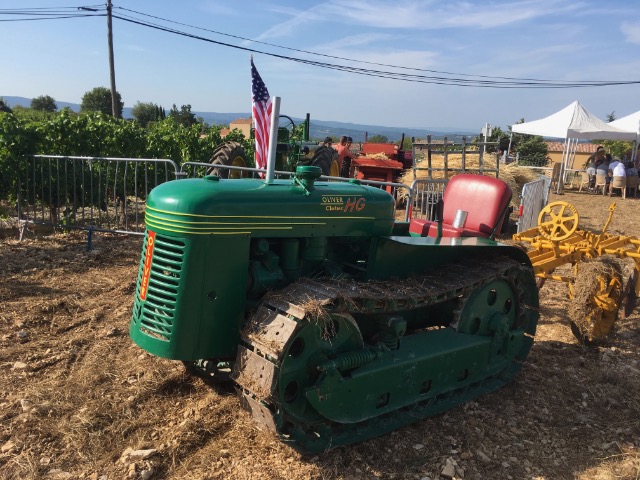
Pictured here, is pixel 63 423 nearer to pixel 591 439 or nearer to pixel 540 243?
pixel 591 439

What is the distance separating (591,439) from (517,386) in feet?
2.65

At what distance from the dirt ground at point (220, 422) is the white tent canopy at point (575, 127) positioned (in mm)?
17187

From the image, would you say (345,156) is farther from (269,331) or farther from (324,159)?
(269,331)

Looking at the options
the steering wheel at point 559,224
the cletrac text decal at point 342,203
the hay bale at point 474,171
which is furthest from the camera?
the hay bale at point 474,171

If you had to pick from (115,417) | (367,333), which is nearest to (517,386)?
(367,333)

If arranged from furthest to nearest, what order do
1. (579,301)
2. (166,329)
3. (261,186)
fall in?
(579,301), (261,186), (166,329)

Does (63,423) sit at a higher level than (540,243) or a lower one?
lower

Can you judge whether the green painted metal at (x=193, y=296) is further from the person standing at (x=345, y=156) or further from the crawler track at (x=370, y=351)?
the person standing at (x=345, y=156)

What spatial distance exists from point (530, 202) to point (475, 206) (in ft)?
20.1

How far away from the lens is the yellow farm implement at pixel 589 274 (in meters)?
5.21

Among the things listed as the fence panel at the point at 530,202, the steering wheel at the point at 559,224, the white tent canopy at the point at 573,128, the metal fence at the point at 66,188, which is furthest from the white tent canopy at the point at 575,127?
the steering wheel at the point at 559,224

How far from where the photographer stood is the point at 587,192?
2169 cm

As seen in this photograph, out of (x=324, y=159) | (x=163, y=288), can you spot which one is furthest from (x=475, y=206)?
(x=324, y=159)

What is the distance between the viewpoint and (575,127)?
68.4 ft
